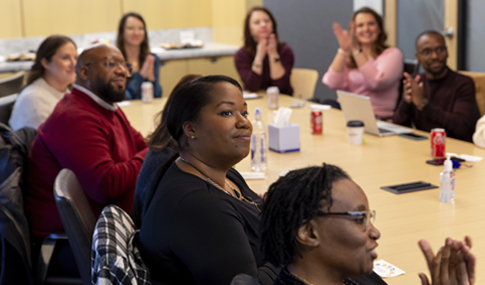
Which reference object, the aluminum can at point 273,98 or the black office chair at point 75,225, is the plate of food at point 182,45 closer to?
the aluminum can at point 273,98

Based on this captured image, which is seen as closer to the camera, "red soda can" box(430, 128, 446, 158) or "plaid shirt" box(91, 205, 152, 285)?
"plaid shirt" box(91, 205, 152, 285)

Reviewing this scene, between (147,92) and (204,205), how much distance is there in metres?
3.07

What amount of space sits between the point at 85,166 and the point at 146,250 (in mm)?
932


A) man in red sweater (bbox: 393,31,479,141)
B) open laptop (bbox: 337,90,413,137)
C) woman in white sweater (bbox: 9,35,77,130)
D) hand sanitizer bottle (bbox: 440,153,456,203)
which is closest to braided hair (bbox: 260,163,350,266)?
hand sanitizer bottle (bbox: 440,153,456,203)

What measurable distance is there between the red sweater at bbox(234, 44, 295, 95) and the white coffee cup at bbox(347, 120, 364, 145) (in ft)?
6.11

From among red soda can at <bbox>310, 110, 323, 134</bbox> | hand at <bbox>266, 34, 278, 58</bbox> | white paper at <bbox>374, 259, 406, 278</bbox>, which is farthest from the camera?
hand at <bbox>266, 34, 278, 58</bbox>

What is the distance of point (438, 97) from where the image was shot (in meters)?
3.37

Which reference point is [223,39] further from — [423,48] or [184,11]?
[423,48]

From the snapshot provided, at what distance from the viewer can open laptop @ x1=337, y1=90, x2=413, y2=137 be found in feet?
9.83

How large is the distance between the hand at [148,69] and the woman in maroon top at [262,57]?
0.73m

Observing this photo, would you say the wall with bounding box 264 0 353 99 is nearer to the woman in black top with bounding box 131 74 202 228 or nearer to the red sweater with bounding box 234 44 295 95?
the red sweater with bounding box 234 44 295 95

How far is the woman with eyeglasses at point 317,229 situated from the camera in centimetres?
102

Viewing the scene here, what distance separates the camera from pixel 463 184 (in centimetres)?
215

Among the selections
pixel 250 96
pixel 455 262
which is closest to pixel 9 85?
pixel 250 96
